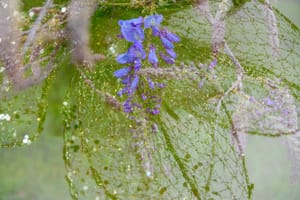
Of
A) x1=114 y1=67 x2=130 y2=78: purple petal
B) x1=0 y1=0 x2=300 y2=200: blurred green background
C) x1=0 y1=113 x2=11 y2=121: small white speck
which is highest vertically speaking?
x1=114 y1=67 x2=130 y2=78: purple petal

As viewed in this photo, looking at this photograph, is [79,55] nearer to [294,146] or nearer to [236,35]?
[236,35]

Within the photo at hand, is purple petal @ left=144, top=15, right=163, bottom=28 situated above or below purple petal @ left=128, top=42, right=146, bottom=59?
above

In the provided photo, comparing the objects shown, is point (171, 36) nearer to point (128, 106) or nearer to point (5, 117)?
point (128, 106)

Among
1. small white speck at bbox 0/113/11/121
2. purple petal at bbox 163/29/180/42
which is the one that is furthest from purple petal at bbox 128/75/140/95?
small white speck at bbox 0/113/11/121

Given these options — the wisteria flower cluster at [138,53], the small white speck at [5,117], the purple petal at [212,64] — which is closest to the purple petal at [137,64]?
the wisteria flower cluster at [138,53]

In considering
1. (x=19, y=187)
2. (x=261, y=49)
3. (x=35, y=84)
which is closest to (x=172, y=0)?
(x=261, y=49)

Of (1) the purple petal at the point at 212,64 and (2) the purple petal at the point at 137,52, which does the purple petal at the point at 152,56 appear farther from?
(1) the purple petal at the point at 212,64

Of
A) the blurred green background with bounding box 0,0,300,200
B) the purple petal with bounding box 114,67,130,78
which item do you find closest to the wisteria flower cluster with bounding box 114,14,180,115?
the purple petal with bounding box 114,67,130,78

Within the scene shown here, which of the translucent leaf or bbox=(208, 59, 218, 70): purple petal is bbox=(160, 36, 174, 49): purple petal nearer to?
bbox=(208, 59, 218, 70): purple petal
